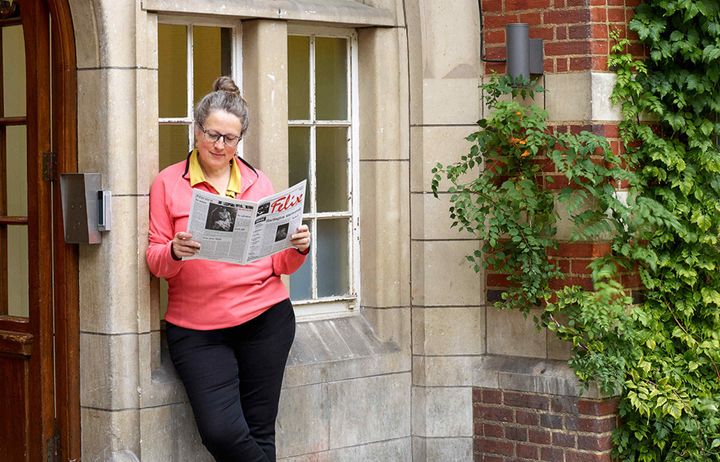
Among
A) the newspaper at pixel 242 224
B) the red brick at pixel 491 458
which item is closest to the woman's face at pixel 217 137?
the newspaper at pixel 242 224

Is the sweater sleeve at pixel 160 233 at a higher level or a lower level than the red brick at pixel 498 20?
lower

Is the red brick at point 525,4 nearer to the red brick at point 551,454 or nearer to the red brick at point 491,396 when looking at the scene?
the red brick at point 491,396

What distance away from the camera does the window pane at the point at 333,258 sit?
7.16 meters

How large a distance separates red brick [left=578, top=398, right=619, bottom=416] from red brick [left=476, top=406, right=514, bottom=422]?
1.39 ft

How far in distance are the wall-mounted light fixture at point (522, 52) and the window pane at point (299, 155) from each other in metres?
1.11

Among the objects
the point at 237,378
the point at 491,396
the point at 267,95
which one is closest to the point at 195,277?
the point at 237,378

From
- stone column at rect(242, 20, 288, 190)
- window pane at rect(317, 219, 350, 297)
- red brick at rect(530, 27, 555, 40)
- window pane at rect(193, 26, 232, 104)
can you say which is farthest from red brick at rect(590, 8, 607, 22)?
window pane at rect(193, 26, 232, 104)

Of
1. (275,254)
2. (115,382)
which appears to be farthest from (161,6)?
(115,382)

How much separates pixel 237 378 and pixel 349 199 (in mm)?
1583

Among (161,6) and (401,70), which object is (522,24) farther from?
(161,6)

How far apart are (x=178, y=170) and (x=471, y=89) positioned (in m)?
1.86

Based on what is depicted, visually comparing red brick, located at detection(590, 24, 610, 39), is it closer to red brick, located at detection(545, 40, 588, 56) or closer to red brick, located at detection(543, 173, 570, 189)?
red brick, located at detection(545, 40, 588, 56)

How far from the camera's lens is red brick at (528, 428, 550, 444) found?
6.96m

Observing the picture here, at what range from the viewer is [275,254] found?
6.02 metres
